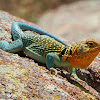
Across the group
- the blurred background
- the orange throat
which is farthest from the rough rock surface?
the blurred background

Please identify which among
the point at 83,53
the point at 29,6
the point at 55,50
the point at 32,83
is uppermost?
the point at 83,53

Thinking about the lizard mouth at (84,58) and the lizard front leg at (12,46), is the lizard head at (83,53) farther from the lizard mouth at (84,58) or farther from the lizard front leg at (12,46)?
the lizard front leg at (12,46)

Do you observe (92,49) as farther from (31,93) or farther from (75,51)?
(31,93)

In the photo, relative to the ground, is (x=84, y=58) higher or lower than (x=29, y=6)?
higher

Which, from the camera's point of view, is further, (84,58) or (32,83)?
(84,58)

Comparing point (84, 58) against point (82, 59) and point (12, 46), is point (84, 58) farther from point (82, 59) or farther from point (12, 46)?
point (12, 46)

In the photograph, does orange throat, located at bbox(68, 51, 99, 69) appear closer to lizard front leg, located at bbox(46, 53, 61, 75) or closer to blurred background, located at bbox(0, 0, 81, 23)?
lizard front leg, located at bbox(46, 53, 61, 75)

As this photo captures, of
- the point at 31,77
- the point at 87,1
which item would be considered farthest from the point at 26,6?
the point at 31,77

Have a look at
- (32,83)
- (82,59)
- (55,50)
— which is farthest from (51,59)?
(32,83)
